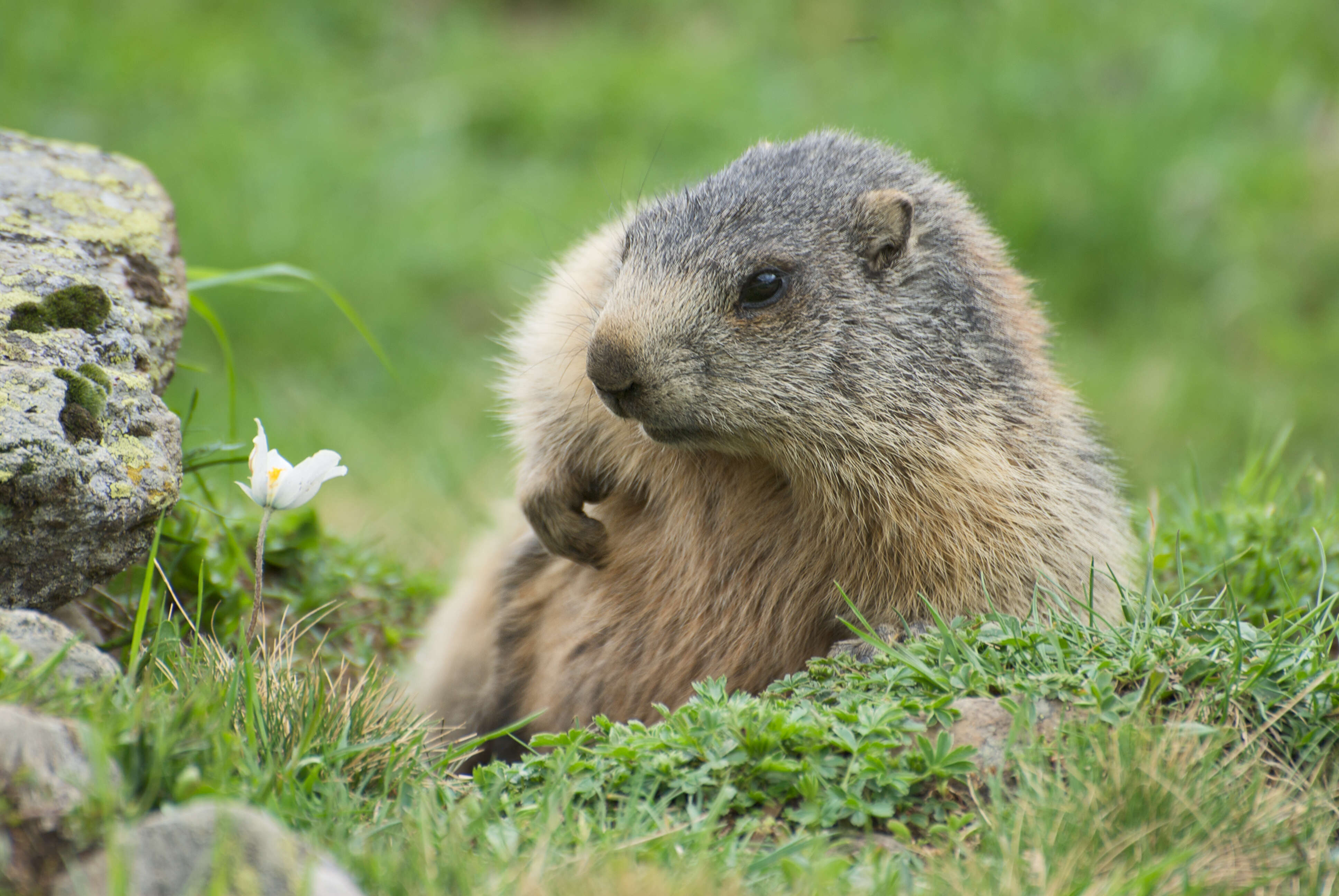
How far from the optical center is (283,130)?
9352 millimetres

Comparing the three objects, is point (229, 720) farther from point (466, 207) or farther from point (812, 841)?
point (466, 207)

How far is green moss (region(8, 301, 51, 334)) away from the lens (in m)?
2.93

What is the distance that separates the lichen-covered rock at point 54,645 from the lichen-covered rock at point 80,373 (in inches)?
10.4

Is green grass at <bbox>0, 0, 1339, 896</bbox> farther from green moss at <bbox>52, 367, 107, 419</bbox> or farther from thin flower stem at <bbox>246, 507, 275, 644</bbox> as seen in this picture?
green moss at <bbox>52, 367, 107, 419</bbox>

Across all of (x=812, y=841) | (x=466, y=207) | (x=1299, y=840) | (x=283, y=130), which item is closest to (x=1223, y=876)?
(x=1299, y=840)

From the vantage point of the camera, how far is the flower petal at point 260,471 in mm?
2791

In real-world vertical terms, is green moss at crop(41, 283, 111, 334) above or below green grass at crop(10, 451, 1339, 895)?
above

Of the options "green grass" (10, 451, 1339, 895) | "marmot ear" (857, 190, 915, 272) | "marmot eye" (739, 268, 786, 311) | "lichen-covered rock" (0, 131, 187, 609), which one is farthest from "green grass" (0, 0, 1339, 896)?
"marmot ear" (857, 190, 915, 272)

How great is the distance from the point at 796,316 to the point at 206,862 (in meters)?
2.09

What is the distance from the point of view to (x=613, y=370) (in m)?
3.16

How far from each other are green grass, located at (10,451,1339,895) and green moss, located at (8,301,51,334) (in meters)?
0.60

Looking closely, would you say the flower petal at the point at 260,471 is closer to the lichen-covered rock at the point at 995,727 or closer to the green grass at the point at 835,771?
the green grass at the point at 835,771

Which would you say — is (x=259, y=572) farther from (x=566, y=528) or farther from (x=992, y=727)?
(x=992, y=727)

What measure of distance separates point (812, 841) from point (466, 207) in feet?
25.1
